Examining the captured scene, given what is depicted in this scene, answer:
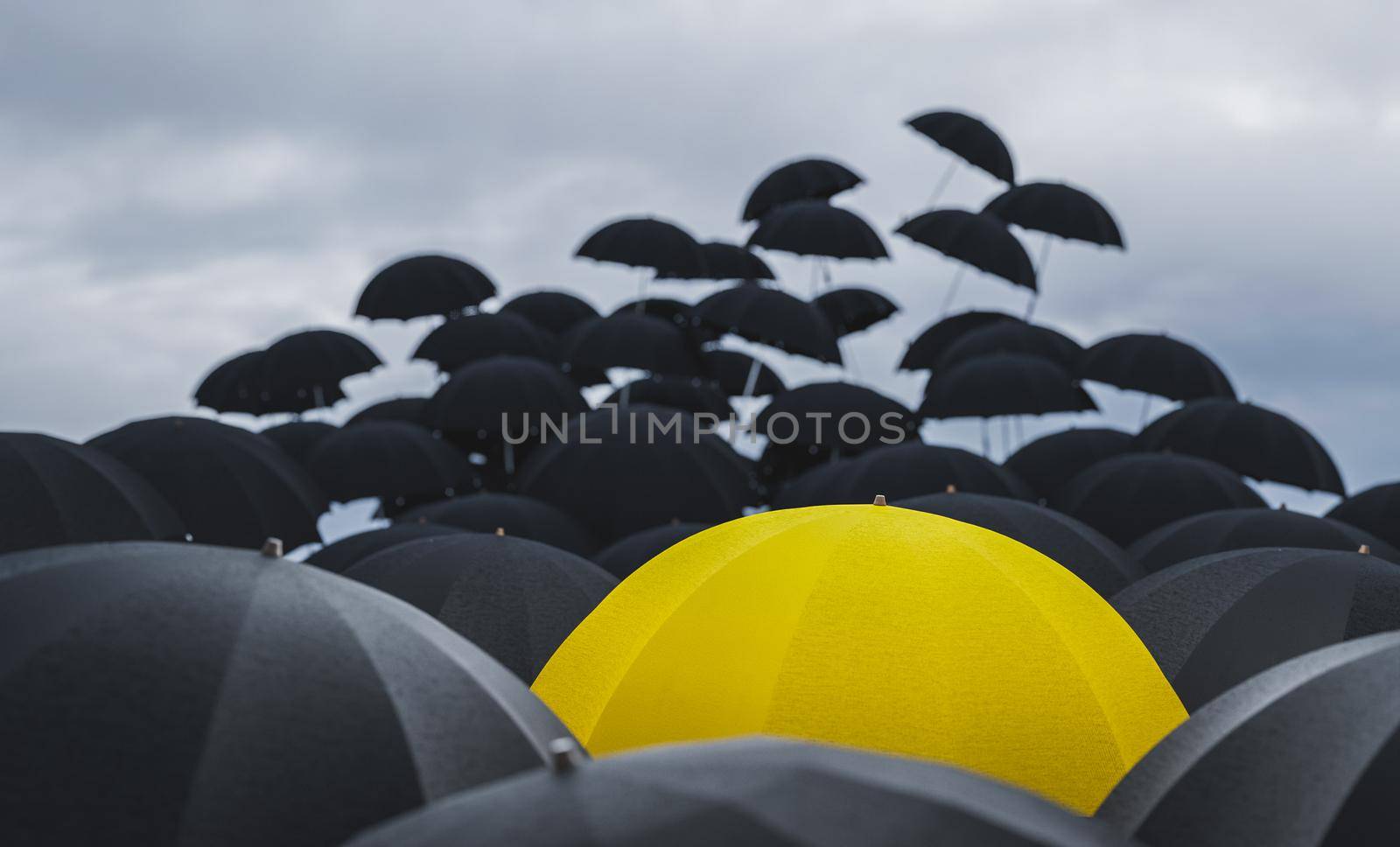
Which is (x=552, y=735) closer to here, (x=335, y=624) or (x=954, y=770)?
(x=335, y=624)

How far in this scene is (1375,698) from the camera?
2.74 m

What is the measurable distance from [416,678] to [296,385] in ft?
45.0

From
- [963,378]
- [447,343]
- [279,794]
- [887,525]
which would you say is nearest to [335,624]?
[279,794]

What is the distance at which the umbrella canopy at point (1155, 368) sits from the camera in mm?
14898

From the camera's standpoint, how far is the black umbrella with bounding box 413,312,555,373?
627 inches

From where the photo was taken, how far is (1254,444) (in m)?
12.9

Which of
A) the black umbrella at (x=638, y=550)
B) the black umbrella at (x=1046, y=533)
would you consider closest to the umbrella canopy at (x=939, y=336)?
the black umbrella at (x=638, y=550)

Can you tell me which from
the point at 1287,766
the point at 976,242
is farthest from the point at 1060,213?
the point at 1287,766

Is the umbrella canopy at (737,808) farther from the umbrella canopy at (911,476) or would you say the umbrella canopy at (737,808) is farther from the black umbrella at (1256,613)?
the umbrella canopy at (911,476)

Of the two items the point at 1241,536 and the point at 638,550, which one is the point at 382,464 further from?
the point at 1241,536

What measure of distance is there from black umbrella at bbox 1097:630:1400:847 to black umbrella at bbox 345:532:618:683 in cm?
292

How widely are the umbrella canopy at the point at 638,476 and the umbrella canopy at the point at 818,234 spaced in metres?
5.34

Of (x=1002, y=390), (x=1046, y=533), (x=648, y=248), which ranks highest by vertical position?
(x=648, y=248)

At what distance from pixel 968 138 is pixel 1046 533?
1124cm
